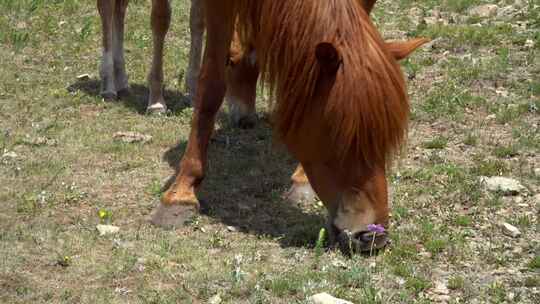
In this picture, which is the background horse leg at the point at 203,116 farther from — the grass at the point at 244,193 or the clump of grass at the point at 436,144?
the clump of grass at the point at 436,144

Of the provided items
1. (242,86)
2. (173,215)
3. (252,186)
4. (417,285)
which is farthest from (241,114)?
(417,285)

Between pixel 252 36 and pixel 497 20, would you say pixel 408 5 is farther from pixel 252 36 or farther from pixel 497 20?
pixel 252 36

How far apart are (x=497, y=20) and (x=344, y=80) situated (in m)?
5.14

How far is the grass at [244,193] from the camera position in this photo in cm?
420

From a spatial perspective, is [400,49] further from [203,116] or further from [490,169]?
[490,169]

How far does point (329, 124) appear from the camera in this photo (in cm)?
436

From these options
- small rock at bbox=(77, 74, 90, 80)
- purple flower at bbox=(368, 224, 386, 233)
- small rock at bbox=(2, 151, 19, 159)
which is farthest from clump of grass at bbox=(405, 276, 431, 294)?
small rock at bbox=(77, 74, 90, 80)

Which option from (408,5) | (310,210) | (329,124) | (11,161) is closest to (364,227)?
(329,124)

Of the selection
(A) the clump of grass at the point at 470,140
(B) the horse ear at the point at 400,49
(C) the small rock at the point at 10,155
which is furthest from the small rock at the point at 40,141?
(A) the clump of grass at the point at 470,140

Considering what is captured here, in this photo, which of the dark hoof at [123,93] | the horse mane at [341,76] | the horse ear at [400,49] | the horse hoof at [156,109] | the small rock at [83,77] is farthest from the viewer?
the small rock at [83,77]

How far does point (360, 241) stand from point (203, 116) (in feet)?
4.68

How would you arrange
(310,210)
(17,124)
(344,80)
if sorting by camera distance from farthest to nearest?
1. (17,124)
2. (310,210)
3. (344,80)

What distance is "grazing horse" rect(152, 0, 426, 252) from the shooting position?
428 centimetres

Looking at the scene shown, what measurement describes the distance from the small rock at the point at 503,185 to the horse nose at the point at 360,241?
124 cm
